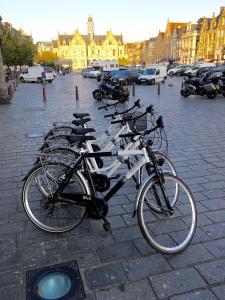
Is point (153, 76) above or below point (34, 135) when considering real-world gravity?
above

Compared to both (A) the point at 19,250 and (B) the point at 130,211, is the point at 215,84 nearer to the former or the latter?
(B) the point at 130,211

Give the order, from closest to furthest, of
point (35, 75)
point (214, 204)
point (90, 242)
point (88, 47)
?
point (90, 242) → point (214, 204) → point (35, 75) → point (88, 47)

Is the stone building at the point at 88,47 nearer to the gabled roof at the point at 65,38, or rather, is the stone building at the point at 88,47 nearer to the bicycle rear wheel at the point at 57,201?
the gabled roof at the point at 65,38

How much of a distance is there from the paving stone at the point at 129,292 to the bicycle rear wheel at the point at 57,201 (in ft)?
3.17

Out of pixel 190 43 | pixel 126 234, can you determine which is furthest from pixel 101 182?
pixel 190 43

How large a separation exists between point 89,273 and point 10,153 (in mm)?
4336

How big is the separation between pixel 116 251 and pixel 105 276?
0.37 meters

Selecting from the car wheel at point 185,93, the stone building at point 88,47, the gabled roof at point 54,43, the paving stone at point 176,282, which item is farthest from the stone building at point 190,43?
the paving stone at point 176,282

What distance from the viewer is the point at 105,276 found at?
2.59m

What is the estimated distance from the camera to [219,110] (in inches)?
473

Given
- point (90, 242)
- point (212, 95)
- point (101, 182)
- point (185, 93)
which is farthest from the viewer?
point (185, 93)

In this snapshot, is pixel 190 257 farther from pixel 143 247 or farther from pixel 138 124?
pixel 138 124

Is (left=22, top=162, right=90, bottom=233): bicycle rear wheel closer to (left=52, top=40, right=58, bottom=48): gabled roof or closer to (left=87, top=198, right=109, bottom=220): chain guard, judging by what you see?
(left=87, top=198, right=109, bottom=220): chain guard

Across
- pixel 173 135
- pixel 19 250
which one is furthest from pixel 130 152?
pixel 173 135
